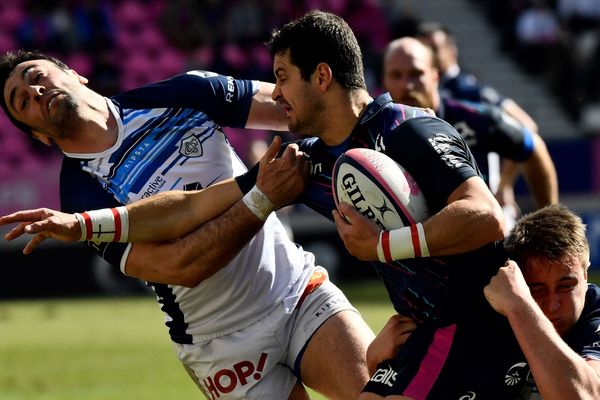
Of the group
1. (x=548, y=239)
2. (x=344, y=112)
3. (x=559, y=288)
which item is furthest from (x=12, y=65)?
(x=559, y=288)

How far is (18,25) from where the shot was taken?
2259 cm

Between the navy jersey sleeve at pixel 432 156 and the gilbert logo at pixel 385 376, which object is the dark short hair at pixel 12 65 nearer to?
the navy jersey sleeve at pixel 432 156

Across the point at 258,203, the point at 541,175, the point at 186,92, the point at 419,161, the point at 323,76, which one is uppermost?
the point at 323,76

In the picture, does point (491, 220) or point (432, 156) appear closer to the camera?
point (491, 220)

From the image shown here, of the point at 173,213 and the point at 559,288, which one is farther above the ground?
the point at 559,288

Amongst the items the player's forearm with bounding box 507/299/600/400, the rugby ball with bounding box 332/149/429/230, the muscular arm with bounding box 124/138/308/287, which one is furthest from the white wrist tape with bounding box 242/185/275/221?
the player's forearm with bounding box 507/299/600/400

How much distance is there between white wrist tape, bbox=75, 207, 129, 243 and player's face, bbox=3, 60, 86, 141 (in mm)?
658

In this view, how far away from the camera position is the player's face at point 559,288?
4996 millimetres

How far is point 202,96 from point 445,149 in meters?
1.93

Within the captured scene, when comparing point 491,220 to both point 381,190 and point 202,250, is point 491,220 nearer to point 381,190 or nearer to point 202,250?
point 381,190

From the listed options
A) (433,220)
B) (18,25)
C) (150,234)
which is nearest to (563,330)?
(433,220)

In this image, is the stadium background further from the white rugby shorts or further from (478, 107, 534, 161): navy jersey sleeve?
the white rugby shorts

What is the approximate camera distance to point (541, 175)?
8.76 m

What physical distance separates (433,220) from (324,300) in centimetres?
165
